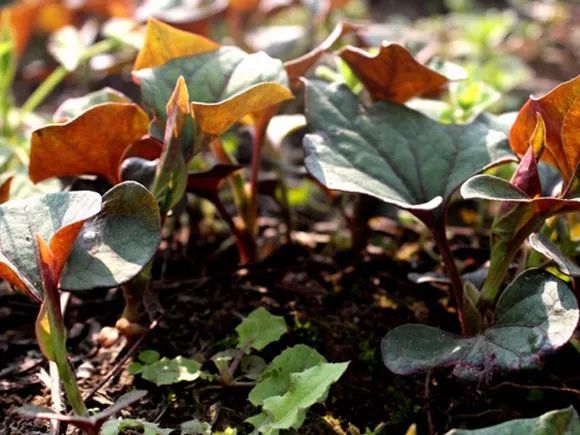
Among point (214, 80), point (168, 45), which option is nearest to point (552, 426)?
point (214, 80)

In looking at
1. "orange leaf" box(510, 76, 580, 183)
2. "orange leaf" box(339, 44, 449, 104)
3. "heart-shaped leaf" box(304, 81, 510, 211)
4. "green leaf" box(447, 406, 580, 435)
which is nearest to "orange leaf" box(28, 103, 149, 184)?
"heart-shaped leaf" box(304, 81, 510, 211)

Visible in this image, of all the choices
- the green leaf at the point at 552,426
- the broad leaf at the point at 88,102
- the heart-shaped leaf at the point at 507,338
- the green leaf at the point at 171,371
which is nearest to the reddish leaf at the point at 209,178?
the broad leaf at the point at 88,102

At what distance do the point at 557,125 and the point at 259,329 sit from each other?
0.63 meters

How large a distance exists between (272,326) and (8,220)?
50 centimetres

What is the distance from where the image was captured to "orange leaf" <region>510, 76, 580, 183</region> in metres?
1.18

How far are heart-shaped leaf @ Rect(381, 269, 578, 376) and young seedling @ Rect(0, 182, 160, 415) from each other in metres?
0.42

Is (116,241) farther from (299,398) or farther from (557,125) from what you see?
(557,125)

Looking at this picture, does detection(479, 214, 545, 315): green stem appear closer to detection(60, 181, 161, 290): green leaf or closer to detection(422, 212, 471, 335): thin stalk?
detection(422, 212, 471, 335): thin stalk

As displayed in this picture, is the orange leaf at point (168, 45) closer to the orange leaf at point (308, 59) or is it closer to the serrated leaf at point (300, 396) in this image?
the orange leaf at point (308, 59)

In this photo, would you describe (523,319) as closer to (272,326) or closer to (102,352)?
(272,326)

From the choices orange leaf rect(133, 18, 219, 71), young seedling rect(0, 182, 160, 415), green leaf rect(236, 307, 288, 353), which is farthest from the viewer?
orange leaf rect(133, 18, 219, 71)

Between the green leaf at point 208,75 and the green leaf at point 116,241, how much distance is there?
291mm

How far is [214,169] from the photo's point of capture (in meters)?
1.45

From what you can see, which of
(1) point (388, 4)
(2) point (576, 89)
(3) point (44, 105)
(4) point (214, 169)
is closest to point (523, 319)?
(2) point (576, 89)
